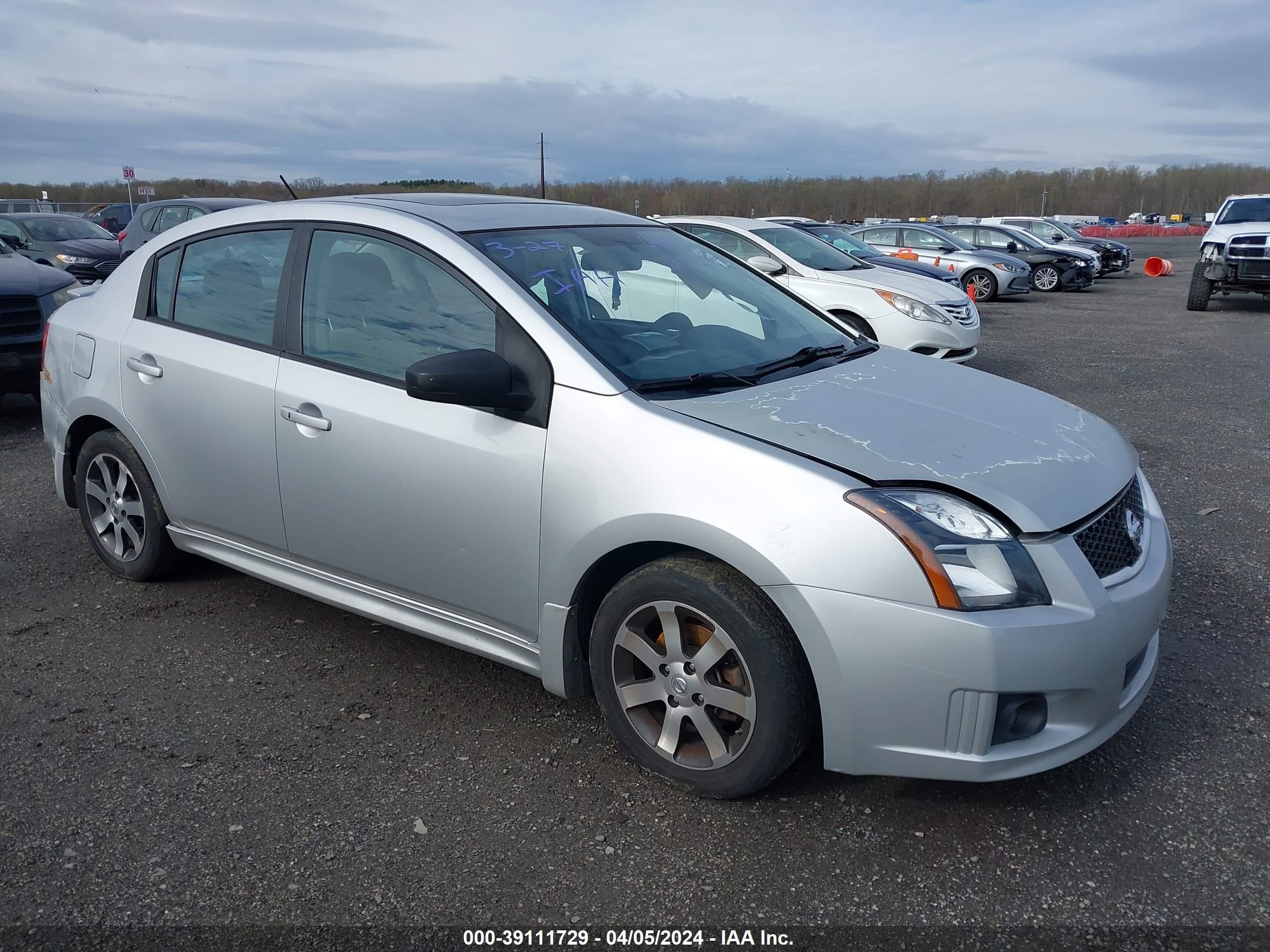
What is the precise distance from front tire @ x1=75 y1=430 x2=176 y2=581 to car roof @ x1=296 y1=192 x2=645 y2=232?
4.52 feet

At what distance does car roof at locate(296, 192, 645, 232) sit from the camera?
3559mm

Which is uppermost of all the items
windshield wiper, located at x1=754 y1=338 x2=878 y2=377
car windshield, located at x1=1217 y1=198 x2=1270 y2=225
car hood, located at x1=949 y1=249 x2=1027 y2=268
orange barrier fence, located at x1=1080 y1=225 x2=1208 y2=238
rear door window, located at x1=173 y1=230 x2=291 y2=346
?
car windshield, located at x1=1217 y1=198 x2=1270 y2=225

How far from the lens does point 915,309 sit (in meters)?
9.16

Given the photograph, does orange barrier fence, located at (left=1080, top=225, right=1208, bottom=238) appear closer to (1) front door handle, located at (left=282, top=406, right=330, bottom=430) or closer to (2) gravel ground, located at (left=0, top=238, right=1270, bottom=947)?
(2) gravel ground, located at (left=0, top=238, right=1270, bottom=947)

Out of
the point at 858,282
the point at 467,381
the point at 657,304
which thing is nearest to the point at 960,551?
the point at 467,381

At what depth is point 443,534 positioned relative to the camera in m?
3.19

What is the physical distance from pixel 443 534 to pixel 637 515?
2.48 ft

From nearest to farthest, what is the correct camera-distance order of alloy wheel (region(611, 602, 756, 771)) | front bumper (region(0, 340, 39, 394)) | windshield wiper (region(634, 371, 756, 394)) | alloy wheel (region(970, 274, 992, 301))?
alloy wheel (region(611, 602, 756, 771)) < windshield wiper (region(634, 371, 756, 394)) < front bumper (region(0, 340, 39, 394)) < alloy wheel (region(970, 274, 992, 301))

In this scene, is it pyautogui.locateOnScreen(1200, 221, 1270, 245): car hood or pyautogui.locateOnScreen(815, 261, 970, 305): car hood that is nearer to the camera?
pyautogui.locateOnScreen(815, 261, 970, 305): car hood

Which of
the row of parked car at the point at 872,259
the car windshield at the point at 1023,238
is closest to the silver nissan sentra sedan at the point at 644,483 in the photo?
the row of parked car at the point at 872,259

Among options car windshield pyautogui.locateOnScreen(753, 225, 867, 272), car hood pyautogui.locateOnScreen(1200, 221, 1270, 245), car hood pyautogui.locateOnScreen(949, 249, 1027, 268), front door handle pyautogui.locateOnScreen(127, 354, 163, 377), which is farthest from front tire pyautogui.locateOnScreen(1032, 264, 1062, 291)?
front door handle pyautogui.locateOnScreen(127, 354, 163, 377)

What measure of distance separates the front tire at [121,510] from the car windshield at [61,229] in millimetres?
14978

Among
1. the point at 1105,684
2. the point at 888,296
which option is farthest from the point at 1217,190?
the point at 1105,684

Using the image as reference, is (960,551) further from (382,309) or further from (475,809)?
(382,309)
